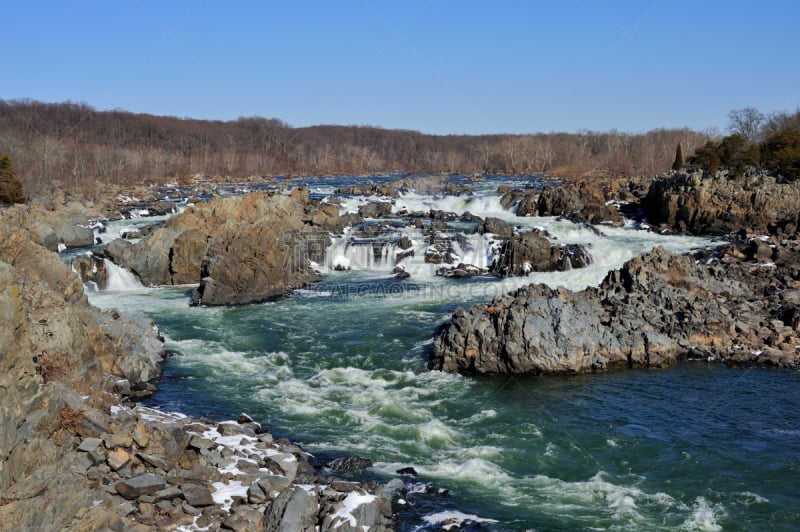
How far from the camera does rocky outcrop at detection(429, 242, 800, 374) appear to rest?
19766 millimetres

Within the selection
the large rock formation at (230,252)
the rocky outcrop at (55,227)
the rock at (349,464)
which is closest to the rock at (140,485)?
the rock at (349,464)

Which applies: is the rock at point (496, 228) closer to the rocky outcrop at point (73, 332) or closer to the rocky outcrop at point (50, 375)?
the rocky outcrop at point (73, 332)

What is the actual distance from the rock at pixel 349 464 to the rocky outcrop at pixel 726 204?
32696mm

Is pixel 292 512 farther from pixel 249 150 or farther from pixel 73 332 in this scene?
pixel 249 150

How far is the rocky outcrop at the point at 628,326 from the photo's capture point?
64.8ft

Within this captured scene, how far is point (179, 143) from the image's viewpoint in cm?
14838

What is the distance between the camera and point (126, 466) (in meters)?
11.2

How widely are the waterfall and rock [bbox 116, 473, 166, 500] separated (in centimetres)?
2252

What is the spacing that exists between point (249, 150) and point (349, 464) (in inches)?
5761

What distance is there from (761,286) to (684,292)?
14.4ft

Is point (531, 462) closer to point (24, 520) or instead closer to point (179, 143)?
point (24, 520)

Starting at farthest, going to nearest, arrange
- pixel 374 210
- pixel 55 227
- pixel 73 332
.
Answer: pixel 374 210 → pixel 55 227 → pixel 73 332

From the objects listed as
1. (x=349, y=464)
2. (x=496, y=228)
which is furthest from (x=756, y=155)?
(x=349, y=464)

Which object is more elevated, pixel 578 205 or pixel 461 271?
pixel 578 205
